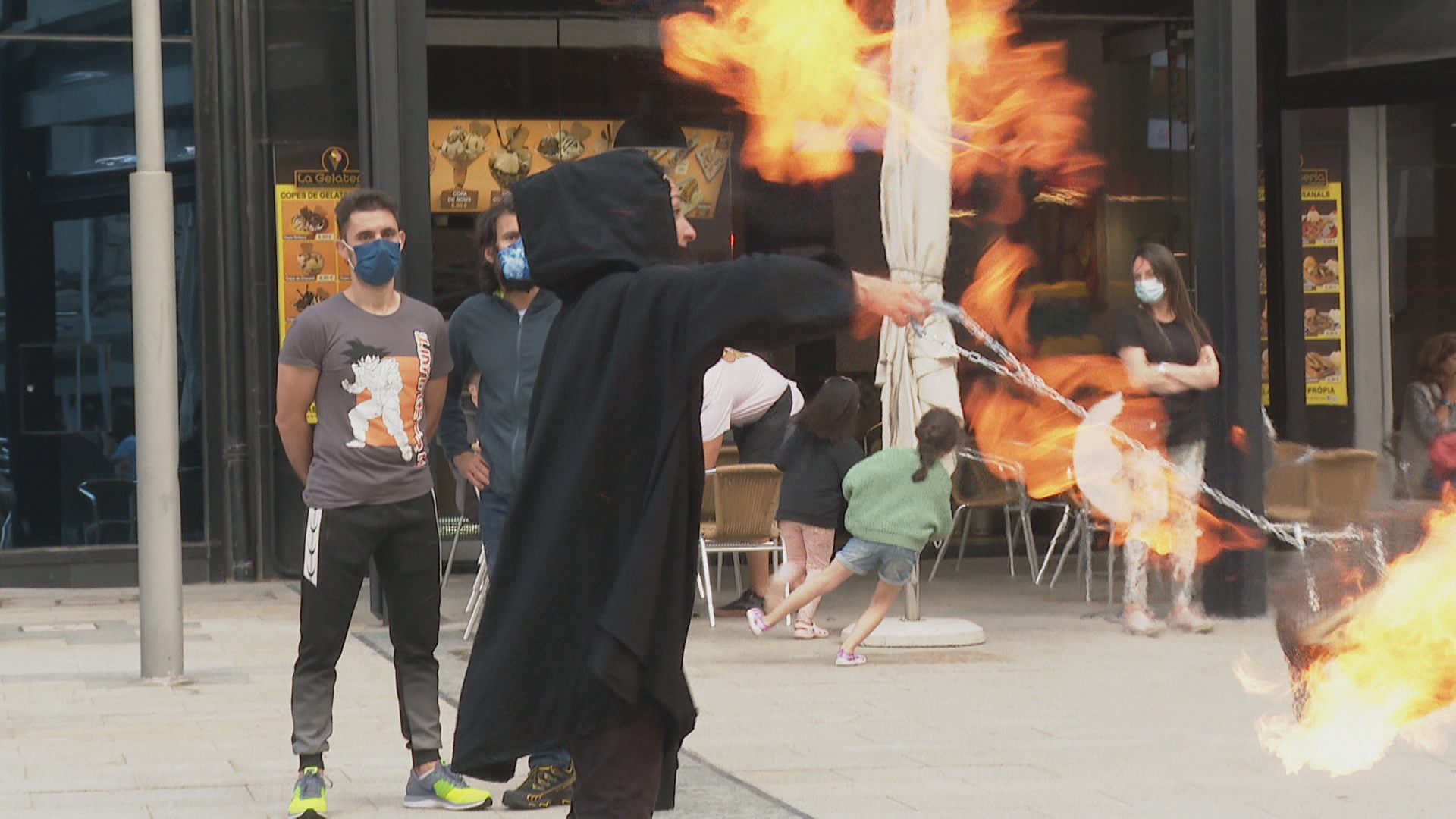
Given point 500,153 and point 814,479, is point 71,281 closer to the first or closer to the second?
point 500,153

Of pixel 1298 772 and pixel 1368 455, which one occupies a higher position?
pixel 1368 455

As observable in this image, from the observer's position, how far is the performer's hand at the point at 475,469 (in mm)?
6664

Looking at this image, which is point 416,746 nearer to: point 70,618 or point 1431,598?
point 1431,598

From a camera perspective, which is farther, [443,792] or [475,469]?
[475,469]

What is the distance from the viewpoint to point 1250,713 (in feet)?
26.4

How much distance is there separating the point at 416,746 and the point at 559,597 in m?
2.59

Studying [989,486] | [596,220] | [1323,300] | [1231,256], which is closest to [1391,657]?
[596,220]

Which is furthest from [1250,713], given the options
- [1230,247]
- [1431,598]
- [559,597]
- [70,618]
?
[70,618]

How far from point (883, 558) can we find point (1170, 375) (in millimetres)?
1816

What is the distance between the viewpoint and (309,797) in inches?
239

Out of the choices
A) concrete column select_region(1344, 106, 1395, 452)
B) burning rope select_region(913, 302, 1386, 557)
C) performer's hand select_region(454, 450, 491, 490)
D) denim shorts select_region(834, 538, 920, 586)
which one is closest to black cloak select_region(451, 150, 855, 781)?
performer's hand select_region(454, 450, 491, 490)

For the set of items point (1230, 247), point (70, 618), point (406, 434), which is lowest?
point (70, 618)

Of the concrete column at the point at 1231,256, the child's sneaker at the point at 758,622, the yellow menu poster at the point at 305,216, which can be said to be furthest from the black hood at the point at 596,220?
the yellow menu poster at the point at 305,216

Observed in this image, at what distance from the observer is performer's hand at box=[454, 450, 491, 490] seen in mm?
6664
